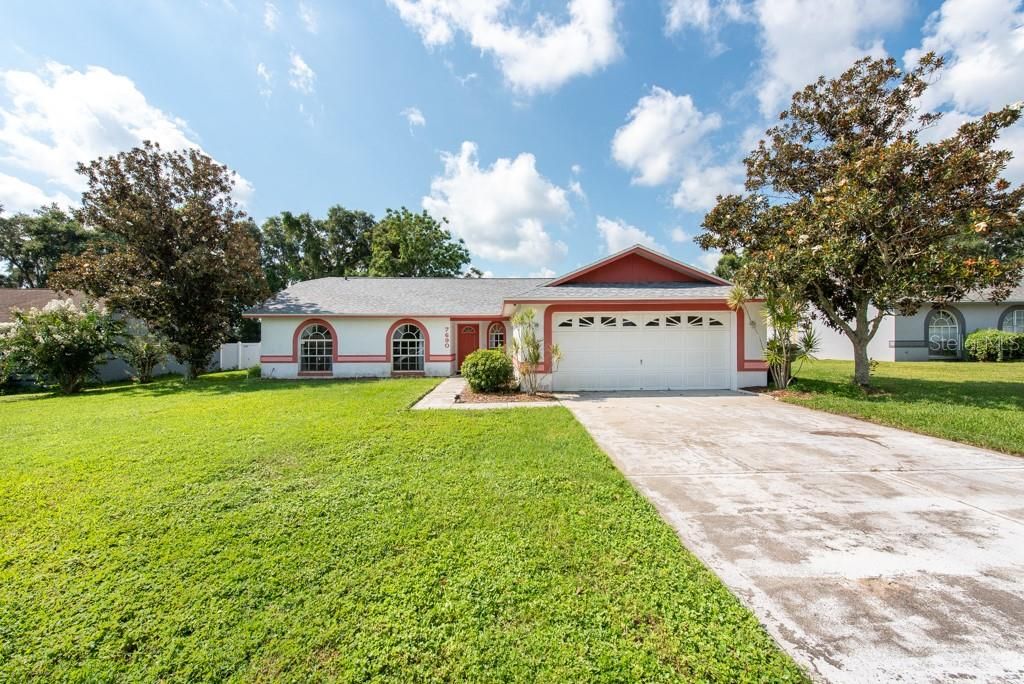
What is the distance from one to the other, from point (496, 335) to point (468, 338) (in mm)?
1269

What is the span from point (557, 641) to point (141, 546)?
3585 millimetres

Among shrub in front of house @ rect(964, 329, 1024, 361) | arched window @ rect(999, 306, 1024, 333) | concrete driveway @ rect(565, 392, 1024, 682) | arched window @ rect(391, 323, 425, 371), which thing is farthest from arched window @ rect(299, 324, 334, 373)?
arched window @ rect(999, 306, 1024, 333)

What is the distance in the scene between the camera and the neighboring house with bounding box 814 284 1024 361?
20.5 metres

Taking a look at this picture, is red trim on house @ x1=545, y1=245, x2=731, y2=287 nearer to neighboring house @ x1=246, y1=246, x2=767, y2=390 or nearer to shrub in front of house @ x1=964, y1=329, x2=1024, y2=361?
neighboring house @ x1=246, y1=246, x2=767, y2=390

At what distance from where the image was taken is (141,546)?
10.7 ft

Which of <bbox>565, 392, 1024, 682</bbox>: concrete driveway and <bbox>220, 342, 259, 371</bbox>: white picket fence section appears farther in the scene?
<bbox>220, 342, 259, 371</bbox>: white picket fence section

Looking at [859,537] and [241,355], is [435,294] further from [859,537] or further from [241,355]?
[859,537]

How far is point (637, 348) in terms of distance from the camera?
11.9 m

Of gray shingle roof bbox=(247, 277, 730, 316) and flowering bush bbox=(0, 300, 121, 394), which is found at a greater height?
gray shingle roof bbox=(247, 277, 730, 316)

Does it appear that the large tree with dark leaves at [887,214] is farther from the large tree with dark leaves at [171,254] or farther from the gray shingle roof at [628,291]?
the large tree with dark leaves at [171,254]

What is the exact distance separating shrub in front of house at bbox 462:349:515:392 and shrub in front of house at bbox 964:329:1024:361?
1002 inches

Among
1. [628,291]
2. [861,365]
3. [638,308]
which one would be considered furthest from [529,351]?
[861,365]

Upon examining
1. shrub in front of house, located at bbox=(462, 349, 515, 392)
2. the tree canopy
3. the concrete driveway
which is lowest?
the concrete driveway

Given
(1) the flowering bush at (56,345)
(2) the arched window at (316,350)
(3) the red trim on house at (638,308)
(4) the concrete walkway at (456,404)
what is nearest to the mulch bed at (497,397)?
(4) the concrete walkway at (456,404)
